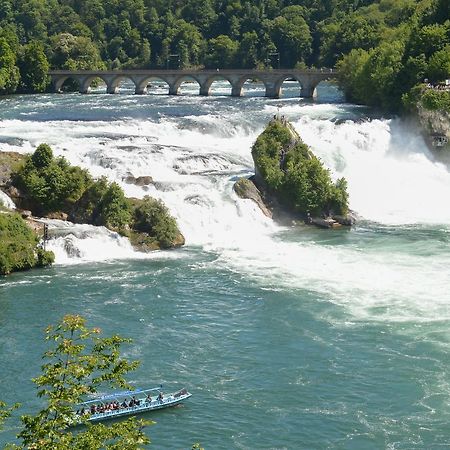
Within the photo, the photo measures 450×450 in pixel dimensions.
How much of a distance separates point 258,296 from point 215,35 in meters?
114

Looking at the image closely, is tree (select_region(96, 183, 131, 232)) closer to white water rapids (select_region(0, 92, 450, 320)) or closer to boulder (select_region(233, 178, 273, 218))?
white water rapids (select_region(0, 92, 450, 320))

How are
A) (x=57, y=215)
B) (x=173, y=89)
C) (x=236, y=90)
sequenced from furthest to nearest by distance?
(x=173, y=89), (x=236, y=90), (x=57, y=215)

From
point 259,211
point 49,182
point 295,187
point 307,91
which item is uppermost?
point 307,91

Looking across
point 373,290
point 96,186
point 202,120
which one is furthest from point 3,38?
point 373,290

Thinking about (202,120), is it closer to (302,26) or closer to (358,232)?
(358,232)

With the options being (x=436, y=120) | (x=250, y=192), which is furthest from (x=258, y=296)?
(x=436, y=120)

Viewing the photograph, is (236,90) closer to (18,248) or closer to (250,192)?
(250,192)

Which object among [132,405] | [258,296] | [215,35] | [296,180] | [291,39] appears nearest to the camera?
[132,405]

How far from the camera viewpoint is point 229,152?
209ft

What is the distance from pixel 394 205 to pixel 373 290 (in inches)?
742

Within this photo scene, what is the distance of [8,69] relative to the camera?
10225 centimetres

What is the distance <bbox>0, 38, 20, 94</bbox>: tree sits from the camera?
10162 cm

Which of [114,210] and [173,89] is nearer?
[114,210]

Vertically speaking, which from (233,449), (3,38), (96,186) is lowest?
(233,449)
